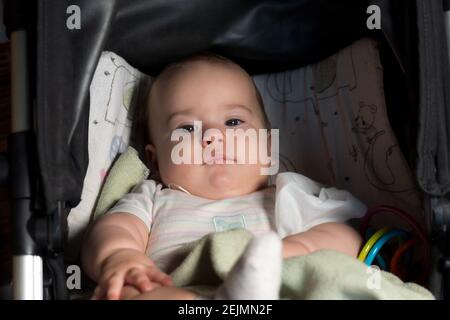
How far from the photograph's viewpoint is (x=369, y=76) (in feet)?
4.39

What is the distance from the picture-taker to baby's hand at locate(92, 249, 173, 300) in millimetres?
874

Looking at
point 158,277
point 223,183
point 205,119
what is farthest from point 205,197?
point 158,277

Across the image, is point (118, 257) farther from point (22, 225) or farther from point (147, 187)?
point (147, 187)

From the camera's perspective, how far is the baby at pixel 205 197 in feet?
3.58

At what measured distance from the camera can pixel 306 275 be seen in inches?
35.3

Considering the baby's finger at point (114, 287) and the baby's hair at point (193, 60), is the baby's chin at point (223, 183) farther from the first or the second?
the baby's finger at point (114, 287)

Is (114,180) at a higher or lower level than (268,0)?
lower

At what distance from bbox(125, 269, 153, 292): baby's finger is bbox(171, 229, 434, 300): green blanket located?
0.08 meters

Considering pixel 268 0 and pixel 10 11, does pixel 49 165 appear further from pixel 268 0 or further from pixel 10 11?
pixel 268 0

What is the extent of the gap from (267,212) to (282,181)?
7 cm

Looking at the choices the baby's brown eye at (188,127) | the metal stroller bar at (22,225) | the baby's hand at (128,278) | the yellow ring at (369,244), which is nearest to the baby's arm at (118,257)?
the baby's hand at (128,278)

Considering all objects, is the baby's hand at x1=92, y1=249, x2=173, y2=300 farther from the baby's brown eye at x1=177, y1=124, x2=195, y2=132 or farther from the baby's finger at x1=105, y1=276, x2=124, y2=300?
the baby's brown eye at x1=177, y1=124, x2=195, y2=132

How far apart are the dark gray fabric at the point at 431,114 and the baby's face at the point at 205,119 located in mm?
393
